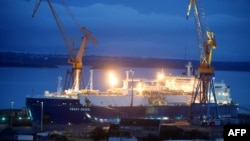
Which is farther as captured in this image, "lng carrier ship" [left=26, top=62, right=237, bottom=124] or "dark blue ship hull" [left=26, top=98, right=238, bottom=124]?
"lng carrier ship" [left=26, top=62, right=237, bottom=124]

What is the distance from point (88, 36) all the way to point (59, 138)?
27244 millimetres

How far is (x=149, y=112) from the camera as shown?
52.6 meters

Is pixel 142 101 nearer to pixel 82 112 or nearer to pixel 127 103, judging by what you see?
pixel 127 103

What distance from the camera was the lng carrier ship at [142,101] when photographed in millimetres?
47531

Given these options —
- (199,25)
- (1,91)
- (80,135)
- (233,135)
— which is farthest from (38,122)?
(1,91)

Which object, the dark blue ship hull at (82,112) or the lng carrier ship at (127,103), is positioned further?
the lng carrier ship at (127,103)

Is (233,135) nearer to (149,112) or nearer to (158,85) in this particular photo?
(149,112)

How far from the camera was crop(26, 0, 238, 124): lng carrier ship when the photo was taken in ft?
156

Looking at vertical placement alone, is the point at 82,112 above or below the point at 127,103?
below

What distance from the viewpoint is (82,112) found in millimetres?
47844

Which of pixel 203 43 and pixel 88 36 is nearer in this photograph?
pixel 203 43

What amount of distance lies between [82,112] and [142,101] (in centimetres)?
848

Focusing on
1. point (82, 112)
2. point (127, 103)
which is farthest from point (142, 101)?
point (82, 112)

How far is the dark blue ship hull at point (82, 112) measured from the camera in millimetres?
46906
